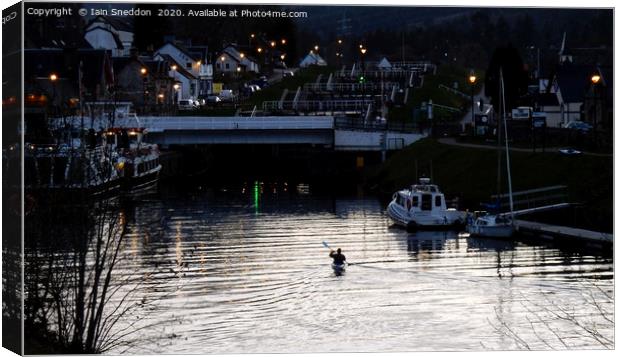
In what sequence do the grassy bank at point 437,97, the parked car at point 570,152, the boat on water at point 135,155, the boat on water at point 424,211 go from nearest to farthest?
the boat on water at point 424,211, the parked car at point 570,152, the boat on water at point 135,155, the grassy bank at point 437,97

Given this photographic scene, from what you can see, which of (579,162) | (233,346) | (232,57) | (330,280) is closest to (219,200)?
(232,57)

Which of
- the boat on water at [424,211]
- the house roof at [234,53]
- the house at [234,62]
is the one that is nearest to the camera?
the house roof at [234,53]

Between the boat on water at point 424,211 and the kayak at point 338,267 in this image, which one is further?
the boat on water at point 424,211

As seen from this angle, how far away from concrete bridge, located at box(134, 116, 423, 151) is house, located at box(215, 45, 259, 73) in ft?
48.2

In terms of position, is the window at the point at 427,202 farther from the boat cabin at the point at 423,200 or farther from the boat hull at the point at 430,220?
the boat hull at the point at 430,220

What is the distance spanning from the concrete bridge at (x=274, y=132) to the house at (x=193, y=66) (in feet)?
9.91

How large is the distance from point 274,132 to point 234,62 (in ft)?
71.8

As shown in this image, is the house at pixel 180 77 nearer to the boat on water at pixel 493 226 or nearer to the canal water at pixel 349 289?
the canal water at pixel 349 289

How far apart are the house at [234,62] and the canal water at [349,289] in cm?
546

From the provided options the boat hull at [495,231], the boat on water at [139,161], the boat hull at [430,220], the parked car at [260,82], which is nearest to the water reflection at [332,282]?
the boat hull at [495,231]

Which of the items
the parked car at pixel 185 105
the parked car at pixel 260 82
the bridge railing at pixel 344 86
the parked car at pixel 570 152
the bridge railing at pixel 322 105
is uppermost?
the bridge railing at pixel 344 86

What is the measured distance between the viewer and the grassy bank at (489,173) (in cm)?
4678

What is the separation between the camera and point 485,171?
5997 cm

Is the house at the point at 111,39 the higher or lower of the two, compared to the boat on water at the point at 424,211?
higher
